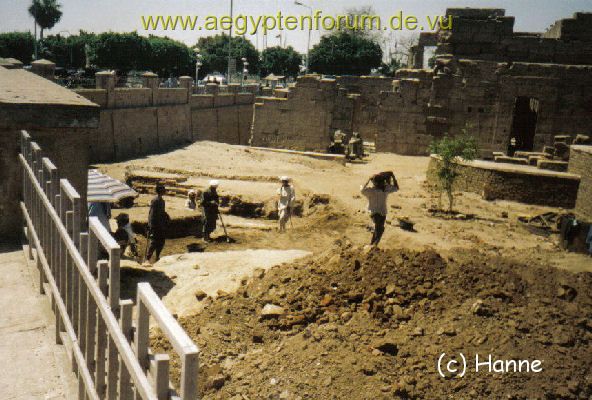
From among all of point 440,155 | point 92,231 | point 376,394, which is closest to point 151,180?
point 440,155

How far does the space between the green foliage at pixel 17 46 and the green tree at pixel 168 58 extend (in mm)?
11638

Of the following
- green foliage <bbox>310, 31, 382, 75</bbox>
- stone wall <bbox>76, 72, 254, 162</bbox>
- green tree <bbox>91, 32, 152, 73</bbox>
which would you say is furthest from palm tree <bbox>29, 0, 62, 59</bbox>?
stone wall <bbox>76, 72, 254, 162</bbox>

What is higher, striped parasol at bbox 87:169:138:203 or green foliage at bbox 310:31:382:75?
green foliage at bbox 310:31:382:75

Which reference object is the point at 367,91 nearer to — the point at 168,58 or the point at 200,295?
the point at 168,58

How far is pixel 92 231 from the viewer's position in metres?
2.41

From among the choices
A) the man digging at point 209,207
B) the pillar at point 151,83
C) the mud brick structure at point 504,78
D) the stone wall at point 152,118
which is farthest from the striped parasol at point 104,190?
the mud brick structure at point 504,78

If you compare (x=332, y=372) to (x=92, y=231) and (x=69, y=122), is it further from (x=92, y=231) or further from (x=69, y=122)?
(x=92, y=231)

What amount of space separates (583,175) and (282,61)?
54.3 meters

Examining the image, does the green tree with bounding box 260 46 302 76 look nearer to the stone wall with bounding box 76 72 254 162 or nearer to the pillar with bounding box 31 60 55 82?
the stone wall with bounding box 76 72 254 162

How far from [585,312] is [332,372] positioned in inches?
126

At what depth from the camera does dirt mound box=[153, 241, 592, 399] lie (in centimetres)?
548

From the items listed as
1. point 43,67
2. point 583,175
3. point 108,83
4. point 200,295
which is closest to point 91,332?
point 200,295

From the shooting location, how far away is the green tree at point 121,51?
155 ft

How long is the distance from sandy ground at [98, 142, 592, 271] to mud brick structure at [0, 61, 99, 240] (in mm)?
6790
